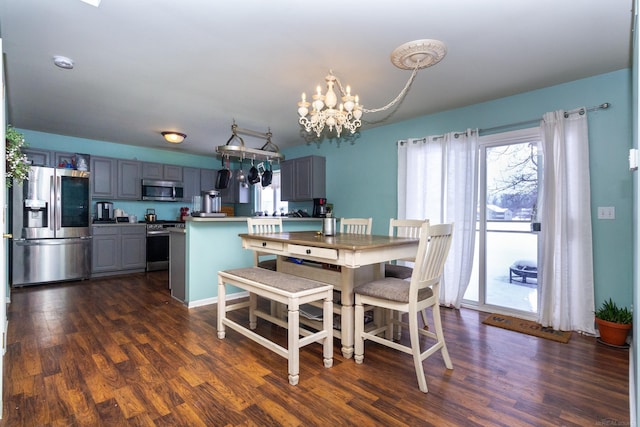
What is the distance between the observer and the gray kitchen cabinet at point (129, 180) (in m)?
5.57

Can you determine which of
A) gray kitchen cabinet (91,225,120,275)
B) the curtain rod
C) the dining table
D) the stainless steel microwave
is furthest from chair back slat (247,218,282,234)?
the stainless steel microwave

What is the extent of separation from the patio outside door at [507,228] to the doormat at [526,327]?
0.55 ft

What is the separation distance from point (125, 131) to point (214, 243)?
2.53 meters

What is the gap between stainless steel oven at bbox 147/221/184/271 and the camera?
5621mm

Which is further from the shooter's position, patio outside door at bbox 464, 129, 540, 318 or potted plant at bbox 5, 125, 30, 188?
patio outside door at bbox 464, 129, 540, 318

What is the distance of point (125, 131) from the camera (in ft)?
15.9

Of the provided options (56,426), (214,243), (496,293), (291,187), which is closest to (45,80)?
(214,243)

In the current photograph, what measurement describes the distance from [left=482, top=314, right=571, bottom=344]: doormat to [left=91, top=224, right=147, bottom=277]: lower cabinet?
5353 millimetres

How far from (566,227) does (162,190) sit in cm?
612

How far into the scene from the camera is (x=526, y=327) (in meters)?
3.00

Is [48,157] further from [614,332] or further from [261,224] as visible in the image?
Result: [614,332]

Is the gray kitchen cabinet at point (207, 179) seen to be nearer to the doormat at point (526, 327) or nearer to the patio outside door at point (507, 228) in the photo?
the patio outside door at point (507, 228)

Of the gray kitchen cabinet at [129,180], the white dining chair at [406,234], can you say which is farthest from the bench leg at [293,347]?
the gray kitchen cabinet at [129,180]

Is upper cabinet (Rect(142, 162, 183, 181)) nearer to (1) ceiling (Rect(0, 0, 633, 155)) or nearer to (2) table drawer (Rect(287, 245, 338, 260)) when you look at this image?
(1) ceiling (Rect(0, 0, 633, 155))
